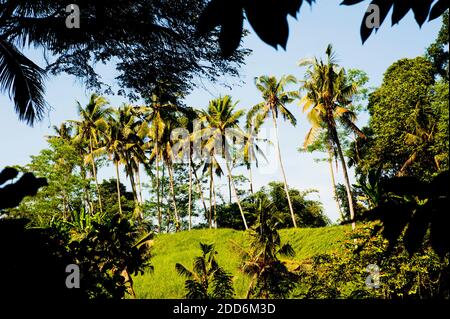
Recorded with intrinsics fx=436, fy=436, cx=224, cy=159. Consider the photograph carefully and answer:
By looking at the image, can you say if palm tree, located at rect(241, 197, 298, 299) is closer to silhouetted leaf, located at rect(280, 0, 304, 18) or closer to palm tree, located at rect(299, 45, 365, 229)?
palm tree, located at rect(299, 45, 365, 229)

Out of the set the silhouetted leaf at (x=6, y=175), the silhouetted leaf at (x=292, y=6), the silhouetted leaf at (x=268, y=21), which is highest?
the silhouetted leaf at (x=292, y=6)

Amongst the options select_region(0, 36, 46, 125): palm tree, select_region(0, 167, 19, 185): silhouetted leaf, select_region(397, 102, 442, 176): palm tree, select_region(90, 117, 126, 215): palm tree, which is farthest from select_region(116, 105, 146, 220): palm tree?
select_region(0, 167, 19, 185): silhouetted leaf

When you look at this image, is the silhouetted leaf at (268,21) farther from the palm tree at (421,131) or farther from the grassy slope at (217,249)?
the palm tree at (421,131)

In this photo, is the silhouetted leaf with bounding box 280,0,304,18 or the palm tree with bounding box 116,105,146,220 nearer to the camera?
the silhouetted leaf with bounding box 280,0,304,18

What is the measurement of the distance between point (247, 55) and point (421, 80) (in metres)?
16.9

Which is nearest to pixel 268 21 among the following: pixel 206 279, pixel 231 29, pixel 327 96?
pixel 231 29

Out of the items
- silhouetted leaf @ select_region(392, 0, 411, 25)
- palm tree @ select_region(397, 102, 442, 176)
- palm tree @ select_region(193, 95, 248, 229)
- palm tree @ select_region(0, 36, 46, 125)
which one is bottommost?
silhouetted leaf @ select_region(392, 0, 411, 25)

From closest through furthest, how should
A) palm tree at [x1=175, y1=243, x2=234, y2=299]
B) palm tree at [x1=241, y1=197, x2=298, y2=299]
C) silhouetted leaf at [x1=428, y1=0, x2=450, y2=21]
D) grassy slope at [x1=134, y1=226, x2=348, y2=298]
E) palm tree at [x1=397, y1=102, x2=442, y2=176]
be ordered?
silhouetted leaf at [x1=428, y1=0, x2=450, y2=21]
palm tree at [x1=241, y1=197, x2=298, y2=299]
palm tree at [x1=175, y1=243, x2=234, y2=299]
grassy slope at [x1=134, y1=226, x2=348, y2=298]
palm tree at [x1=397, y1=102, x2=442, y2=176]

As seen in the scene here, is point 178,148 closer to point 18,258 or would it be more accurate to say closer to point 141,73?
point 141,73

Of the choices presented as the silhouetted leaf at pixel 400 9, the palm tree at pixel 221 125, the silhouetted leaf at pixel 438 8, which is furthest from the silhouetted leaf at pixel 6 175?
the palm tree at pixel 221 125

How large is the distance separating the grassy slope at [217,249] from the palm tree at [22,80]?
11.6 metres

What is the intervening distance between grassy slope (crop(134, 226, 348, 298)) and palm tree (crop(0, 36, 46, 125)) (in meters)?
11.6

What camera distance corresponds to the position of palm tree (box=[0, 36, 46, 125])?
5.70 meters

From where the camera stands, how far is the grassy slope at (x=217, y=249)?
18.3 metres
